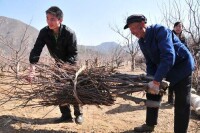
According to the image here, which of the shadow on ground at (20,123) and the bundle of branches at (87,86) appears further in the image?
the shadow on ground at (20,123)

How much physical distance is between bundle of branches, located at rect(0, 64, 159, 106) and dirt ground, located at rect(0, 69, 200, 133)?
215 millimetres

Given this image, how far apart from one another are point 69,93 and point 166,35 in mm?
1220

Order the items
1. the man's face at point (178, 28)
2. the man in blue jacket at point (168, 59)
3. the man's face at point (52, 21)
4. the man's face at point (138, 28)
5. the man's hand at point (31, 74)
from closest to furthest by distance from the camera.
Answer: the man in blue jacket at point (168, 59) < the man's face at point (138, 28) < the man's hand at point (31, 74) < the man's face at point (52, 21) < the man's face at point (178, 28)

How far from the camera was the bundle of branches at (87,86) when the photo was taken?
348 centimetres

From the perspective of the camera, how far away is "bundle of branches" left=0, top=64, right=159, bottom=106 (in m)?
3.48

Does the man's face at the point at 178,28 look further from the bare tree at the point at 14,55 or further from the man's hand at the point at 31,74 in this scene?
the man's hand at the point at 31,74

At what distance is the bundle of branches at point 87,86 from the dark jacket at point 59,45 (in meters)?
0.44

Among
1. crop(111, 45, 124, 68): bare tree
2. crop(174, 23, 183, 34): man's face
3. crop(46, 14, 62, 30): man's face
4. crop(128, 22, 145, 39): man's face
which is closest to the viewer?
crop(128, 22, 145, 39): man's face

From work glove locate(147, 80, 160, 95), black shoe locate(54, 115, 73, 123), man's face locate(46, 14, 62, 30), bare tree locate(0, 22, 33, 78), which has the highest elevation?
man's face locate(46, 14, 62, 30)

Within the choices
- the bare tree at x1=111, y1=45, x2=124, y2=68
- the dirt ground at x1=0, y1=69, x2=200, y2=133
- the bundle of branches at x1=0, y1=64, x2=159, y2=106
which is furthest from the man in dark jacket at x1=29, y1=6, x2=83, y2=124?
the bare tree at x1=111, y1=45, x2=124, y2=68

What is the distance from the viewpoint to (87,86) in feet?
11.6

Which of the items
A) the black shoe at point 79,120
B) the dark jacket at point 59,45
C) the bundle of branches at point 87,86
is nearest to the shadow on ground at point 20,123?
the black shoe at point 79,120

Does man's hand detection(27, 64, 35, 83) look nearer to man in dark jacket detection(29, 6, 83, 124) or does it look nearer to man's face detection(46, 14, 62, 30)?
man in dark jacket detection(29, 6, 83, 124)

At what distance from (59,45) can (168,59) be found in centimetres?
156
